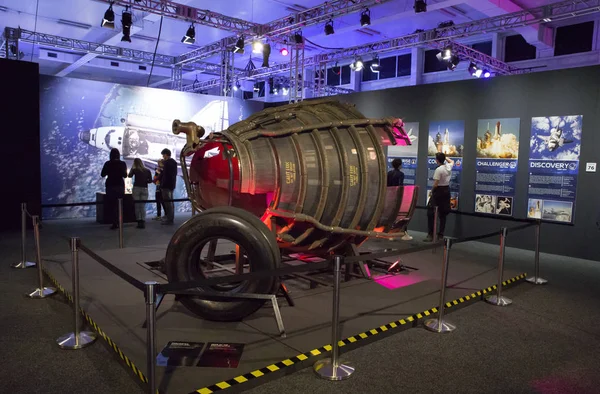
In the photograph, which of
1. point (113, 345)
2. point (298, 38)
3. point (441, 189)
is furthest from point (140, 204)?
point (113, 345)

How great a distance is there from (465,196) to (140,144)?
8997 mm

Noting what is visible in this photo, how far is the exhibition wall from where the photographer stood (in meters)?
10.4

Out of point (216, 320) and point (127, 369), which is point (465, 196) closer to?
point (216, 320)

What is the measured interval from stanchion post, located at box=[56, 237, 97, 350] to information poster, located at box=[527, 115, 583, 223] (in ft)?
28.3

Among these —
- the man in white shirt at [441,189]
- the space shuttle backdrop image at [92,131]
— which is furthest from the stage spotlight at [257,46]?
the man in white shirt at [441,189]

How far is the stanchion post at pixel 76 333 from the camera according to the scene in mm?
4340

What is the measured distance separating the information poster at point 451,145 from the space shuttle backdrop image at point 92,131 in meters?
7.43

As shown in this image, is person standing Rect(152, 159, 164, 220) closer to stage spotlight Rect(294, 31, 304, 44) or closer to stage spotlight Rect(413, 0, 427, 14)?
stage spotlight Rect(294, 31, 304, 44)

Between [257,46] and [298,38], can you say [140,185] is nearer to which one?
[257,46]

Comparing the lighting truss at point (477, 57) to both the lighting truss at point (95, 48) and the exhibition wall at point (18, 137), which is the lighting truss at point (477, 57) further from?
the exhibition wall at point (18, 137)

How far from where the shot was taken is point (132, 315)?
482 centimetres

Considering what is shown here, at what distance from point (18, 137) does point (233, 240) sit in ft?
27.6

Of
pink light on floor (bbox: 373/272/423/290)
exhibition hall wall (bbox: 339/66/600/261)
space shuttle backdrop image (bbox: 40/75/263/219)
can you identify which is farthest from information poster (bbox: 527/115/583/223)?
space shuttle backdrop image (bbox: 40/75/263/219)

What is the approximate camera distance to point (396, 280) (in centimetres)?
651
